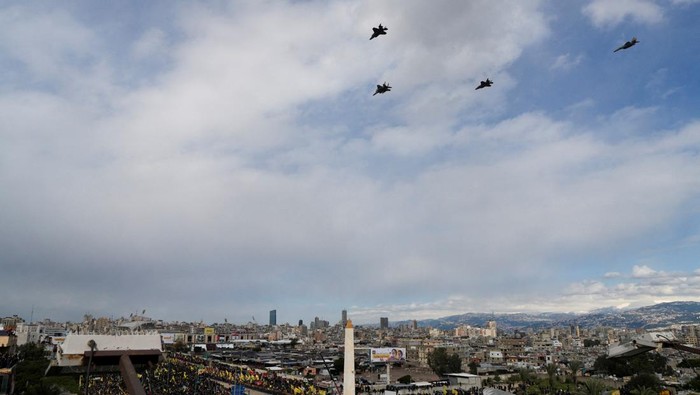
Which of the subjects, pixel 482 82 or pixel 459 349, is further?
pixel 459 349

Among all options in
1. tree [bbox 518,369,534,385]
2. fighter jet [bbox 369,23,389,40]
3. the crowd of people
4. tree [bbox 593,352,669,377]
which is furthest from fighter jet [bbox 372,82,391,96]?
tree [bbox 593,352,669,377]

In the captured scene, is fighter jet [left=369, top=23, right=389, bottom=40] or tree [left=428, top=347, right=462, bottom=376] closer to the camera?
fighter jet [left=369, top=23, right=389, bottom=40]

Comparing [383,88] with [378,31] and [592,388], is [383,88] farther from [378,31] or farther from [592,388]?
[592,388]

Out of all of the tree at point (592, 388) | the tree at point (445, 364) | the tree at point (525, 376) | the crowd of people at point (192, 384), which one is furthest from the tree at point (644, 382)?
the crowd of people at point (192, 384)

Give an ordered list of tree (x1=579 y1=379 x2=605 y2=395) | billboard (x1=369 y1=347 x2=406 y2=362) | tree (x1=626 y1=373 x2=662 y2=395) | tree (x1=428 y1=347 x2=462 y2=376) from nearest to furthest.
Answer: tree (x1=579 y1=379 x2=605 y2=395) → tree (x1=626 y1=373 x2=662 y2=395) → tree (x1=428 y1=347 x2=462 y2=376) → billboard (x1=369 y1=347 x2=406 y2=362)

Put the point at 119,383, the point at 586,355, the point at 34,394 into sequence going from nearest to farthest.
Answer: the point at 34,394
the point at 119,383
the point at 586,355

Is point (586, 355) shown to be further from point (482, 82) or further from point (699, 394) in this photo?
point (482, 82)

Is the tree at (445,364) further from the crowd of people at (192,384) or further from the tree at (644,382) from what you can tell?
the crowd of people at (192,384)

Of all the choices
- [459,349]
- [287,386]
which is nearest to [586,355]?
[459,349]

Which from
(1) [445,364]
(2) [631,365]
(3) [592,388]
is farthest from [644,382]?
(1) [445,364]

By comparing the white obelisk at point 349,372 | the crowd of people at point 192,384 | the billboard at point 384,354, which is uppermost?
the white obelisk at point 349,372

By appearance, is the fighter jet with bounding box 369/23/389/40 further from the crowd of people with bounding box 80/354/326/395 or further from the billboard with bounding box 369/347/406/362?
the billboard with bounding box 369/347/406/362
